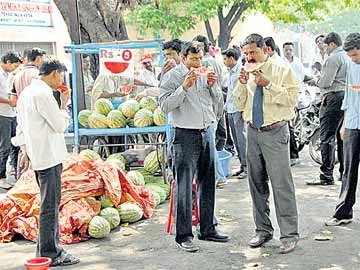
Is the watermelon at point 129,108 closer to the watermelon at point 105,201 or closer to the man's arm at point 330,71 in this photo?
the watermelon at point 105,201

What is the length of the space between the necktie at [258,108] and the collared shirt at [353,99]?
1180mm

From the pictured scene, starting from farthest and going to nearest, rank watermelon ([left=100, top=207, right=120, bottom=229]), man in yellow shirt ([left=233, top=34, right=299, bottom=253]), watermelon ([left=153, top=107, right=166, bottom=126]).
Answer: watermelon ([left=153, top=107, right=166, bottom=126]), watermelon ([left=100, top=207, right=120, bottom=229]), man in yellow shirt ([left=233, top=34, right=299, bottom=253])

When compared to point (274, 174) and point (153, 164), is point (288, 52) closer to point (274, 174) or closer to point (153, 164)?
point (153, 164)

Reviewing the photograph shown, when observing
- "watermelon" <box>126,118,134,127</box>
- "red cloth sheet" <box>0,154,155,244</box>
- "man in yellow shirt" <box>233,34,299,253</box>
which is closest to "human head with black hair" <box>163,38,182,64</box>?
"watermelon" <box>126,118,134,127</box>

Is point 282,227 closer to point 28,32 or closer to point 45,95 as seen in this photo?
point 45,95

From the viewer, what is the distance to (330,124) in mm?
8406

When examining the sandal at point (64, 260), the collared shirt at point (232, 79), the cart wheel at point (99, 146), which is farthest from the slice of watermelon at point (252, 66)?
the cart wheel at point (99, 146)

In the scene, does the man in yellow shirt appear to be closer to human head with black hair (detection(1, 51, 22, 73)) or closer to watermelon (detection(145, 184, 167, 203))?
watermelon (detection(145, 184, 167, 203))

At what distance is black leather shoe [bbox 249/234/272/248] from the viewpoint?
6039 mm

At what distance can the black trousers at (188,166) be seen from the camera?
5930 millimetres

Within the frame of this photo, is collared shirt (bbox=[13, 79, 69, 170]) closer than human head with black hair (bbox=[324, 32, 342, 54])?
Yes

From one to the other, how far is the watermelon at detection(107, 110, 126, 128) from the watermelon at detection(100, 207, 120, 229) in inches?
78.1

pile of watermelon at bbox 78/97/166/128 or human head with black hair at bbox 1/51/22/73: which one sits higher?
human head with black hair at bbox 1/51/22/73

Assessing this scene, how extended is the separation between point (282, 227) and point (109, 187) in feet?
7.12
